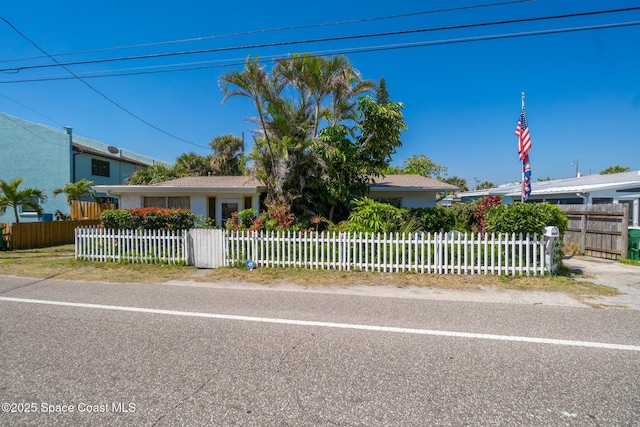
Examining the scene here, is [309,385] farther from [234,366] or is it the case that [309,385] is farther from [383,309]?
[383,309]

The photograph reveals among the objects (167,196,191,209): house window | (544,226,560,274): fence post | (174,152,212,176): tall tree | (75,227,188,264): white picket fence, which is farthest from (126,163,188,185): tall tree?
(544,226,560,274): fence post

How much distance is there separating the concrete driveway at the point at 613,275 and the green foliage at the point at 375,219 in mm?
4639

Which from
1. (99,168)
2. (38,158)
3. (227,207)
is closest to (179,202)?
(227,207)

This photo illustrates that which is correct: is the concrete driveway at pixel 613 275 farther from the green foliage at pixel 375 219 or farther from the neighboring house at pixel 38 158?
A: the neighboring house at pixel 38 158

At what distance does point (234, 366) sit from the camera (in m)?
3.21

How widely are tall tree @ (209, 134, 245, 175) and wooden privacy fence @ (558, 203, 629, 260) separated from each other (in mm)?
21565

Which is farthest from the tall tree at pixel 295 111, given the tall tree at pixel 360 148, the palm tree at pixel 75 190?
the palm tree at pixel 75 190

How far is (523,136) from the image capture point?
32.0 feet

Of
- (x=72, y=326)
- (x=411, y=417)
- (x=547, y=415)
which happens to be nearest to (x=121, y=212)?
(x=72, y=326)

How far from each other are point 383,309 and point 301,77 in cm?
959

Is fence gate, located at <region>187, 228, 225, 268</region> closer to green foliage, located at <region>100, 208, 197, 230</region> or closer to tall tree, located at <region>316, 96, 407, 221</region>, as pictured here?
green foliage, located at <region>100, 208, 197, 230</region>

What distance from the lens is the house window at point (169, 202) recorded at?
15508 millimetres

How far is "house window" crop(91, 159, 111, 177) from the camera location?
23.5 metres

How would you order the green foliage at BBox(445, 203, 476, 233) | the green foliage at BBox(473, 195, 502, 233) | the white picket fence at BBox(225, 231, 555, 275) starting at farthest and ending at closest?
the green foliage at BBox(445, 203, 476, 233), the green foliage at BBox(473, 195, 502, 233), the white picket fence at BBox(225, 231, 555, 275)
